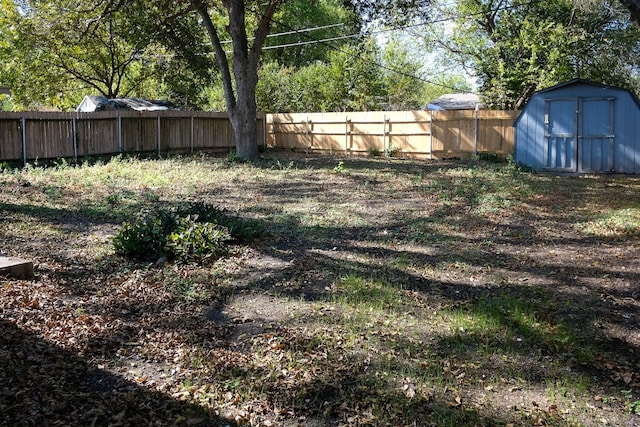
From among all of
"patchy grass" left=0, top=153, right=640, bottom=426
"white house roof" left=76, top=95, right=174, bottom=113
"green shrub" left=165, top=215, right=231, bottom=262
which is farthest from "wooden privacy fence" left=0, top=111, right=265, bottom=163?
"green shrub" left=165, top=215, right=231, bottom=262

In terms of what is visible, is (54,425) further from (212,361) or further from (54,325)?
(54,325)

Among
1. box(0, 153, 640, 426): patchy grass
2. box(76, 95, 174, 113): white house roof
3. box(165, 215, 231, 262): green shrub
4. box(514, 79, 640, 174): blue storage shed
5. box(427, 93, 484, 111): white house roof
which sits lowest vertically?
box(0, 153, 640, 426): patchy grass

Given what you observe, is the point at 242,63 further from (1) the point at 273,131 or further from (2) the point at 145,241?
(2) the point at 145,241

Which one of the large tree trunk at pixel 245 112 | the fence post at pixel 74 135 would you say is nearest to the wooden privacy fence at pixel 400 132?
the large tree trunk at pixel 245 112

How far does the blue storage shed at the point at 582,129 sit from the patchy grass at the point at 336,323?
722 centimetres

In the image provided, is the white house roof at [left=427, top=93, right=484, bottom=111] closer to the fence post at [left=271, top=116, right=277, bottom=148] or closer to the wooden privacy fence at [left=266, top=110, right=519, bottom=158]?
the wooden privacy fence at [left=266, top=110, right=519, bottom=158]

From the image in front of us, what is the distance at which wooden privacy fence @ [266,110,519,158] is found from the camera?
20.3m

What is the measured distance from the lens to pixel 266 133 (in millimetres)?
26422

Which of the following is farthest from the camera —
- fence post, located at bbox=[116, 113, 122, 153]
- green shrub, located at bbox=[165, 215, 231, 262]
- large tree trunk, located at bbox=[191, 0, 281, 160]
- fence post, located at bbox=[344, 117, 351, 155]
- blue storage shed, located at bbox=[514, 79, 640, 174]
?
fence post, located at bbox=[344, 117, 351, 155]

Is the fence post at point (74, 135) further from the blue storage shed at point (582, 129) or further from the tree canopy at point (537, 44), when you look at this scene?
the tree canopy at point (537, 44)

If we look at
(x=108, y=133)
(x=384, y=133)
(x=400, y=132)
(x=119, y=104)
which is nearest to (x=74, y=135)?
(x=108, y=133)

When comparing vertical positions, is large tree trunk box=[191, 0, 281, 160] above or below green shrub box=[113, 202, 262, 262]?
above

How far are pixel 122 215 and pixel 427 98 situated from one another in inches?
2146

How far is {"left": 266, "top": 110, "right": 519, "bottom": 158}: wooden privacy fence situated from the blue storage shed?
2913mm
